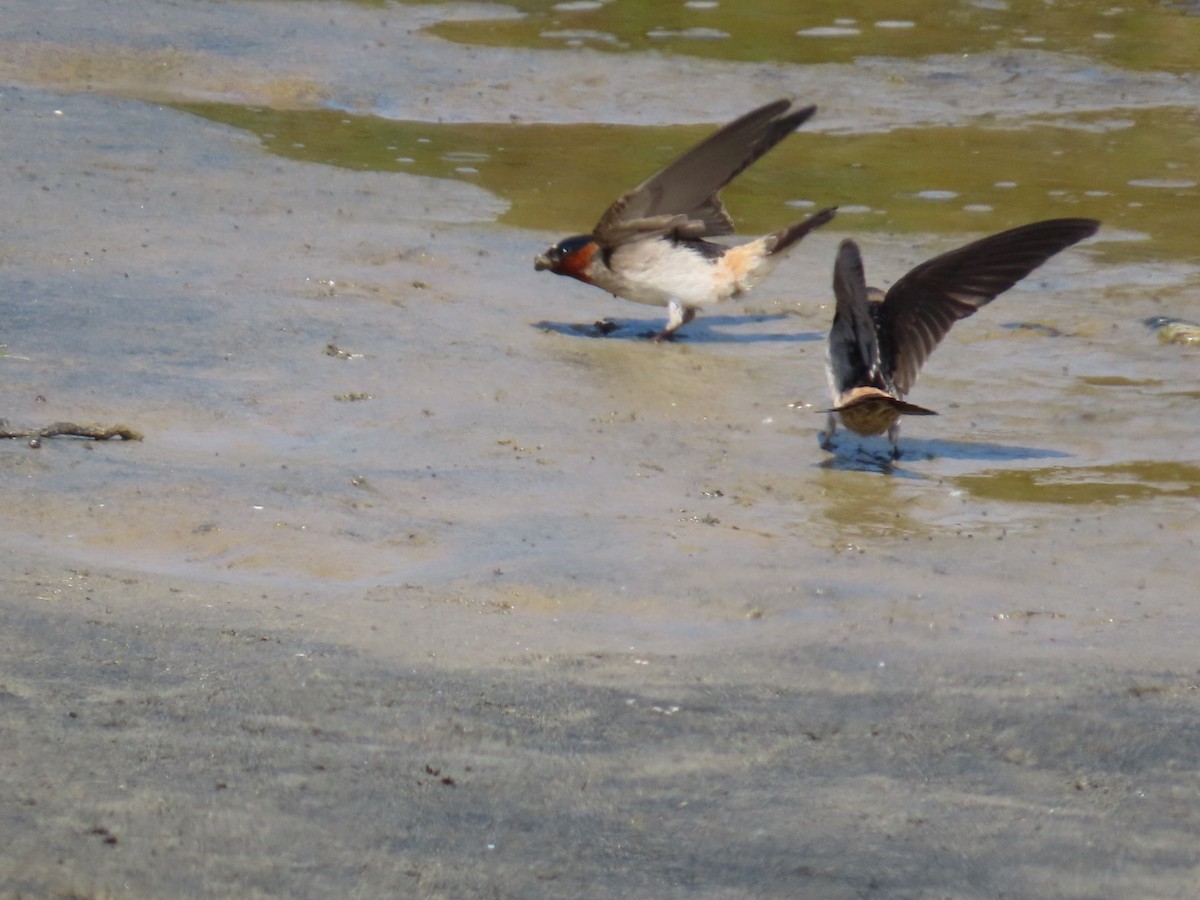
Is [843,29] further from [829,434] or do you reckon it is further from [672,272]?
[829,434]

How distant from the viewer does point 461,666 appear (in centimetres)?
393

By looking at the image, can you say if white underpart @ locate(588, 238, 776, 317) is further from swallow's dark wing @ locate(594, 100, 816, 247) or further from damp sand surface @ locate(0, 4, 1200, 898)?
damp sand surface @ locate(0, 4, 1200, 898)

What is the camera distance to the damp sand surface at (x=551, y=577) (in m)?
3.06

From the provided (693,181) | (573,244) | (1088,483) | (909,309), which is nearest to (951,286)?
(909,309)

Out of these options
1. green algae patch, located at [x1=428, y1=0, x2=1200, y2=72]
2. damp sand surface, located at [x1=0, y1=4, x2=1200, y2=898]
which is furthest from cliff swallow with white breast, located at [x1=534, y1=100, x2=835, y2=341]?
green algae patch, located at [x1=428, y1=0, x2=1200, y2=72]

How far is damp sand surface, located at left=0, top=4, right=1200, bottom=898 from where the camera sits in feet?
10.1

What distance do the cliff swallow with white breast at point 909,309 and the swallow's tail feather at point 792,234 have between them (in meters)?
1.05

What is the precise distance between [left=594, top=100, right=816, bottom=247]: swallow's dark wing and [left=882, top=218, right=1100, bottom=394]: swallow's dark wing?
177cm

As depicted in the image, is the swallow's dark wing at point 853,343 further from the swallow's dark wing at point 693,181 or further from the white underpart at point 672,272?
the swallow's dark wing at point 693,181

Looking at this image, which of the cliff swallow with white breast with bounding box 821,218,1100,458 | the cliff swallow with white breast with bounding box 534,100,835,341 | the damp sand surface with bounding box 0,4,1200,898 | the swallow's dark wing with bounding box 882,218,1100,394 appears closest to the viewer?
the damp sand surface with bounding box 0,4,1200,898

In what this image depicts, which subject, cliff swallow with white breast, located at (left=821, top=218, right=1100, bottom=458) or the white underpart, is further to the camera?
the white underpart

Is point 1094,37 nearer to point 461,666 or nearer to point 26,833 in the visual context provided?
point 461,666

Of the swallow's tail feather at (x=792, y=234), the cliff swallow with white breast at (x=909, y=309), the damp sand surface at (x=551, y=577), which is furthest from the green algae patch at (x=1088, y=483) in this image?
the swallow's tail feather at (x=792, y=234)

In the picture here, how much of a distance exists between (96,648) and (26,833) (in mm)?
919
